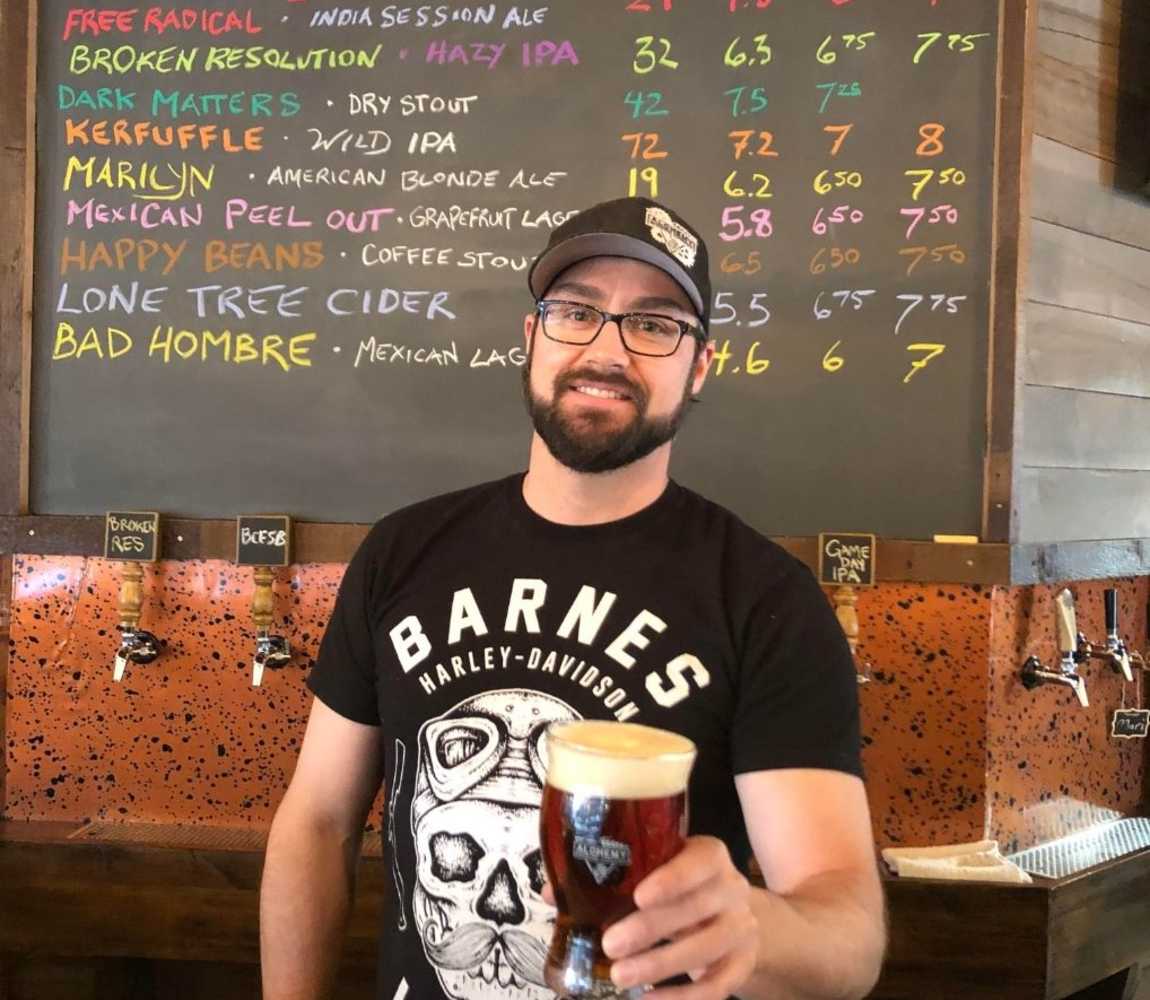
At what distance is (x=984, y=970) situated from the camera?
6.28ft

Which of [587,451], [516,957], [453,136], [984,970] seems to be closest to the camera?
[516,957]

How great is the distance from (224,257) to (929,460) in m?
1.50

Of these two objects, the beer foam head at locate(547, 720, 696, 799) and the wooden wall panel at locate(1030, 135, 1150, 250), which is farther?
the wooden wall panel at locate(1030, 135, 1150, 250)

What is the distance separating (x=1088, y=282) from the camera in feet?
7.22

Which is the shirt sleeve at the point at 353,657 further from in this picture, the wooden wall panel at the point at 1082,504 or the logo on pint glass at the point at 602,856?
the wooden wall panel at the point at 1082,504

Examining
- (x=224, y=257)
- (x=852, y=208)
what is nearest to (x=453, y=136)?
(x=224, y=257)

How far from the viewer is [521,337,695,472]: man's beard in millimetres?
1280

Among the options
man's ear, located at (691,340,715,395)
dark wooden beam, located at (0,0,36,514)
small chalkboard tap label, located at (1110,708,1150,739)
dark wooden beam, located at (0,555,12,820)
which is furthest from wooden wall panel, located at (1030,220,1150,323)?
dark wooden beam, located at (0,555,12,820)

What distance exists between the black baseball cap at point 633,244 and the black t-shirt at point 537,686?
278 mm

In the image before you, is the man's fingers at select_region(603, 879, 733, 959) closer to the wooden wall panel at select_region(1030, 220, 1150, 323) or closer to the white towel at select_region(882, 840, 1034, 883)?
the white towel at select_region(882, 840, 1034, 883)

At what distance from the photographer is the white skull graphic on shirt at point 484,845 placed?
3.88 ft

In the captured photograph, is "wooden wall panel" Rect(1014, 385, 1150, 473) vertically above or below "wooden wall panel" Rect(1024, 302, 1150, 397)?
below

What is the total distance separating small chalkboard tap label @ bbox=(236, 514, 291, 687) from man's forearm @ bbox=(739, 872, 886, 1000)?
137cm

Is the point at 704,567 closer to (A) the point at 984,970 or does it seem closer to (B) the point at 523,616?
(B) the point at 523,616
